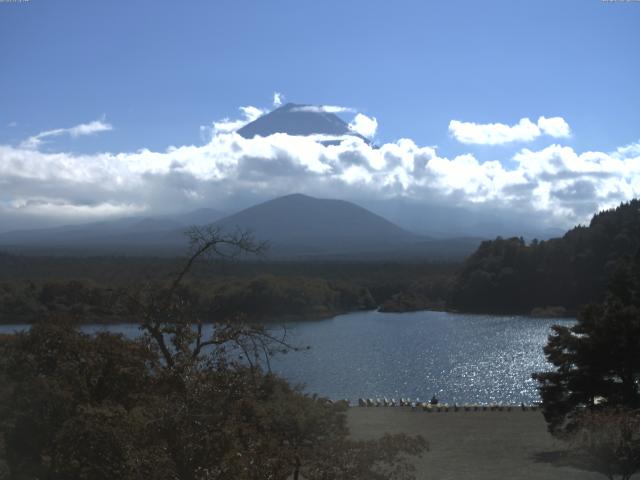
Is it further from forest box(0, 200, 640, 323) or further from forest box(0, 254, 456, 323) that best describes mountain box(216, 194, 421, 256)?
forest box(0, 200, 640, 323)

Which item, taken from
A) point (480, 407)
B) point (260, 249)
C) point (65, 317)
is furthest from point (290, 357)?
point (260, 249)

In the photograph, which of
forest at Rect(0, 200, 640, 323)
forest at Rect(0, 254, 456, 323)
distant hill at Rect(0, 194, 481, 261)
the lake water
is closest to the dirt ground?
the lake water

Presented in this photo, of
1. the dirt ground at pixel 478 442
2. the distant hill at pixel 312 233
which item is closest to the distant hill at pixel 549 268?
the dirt ground at pixel 478 442

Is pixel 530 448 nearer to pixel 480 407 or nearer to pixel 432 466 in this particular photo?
pixel 432 466

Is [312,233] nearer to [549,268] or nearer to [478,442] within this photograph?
[549,268]

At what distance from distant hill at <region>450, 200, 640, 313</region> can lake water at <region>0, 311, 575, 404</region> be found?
419 centimetres

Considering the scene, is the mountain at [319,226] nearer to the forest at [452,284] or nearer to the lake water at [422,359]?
the forest at [452,284]

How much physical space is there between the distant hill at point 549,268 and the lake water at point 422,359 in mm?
4192

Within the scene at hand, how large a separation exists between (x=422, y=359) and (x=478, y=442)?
45.9 feet

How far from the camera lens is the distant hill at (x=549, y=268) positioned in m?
42.0

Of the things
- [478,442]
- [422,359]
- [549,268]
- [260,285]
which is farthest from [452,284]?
[478,442]

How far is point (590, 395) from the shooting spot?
439 inches

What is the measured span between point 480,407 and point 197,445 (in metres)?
13.8

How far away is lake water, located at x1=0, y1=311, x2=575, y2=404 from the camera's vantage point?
21109mm
